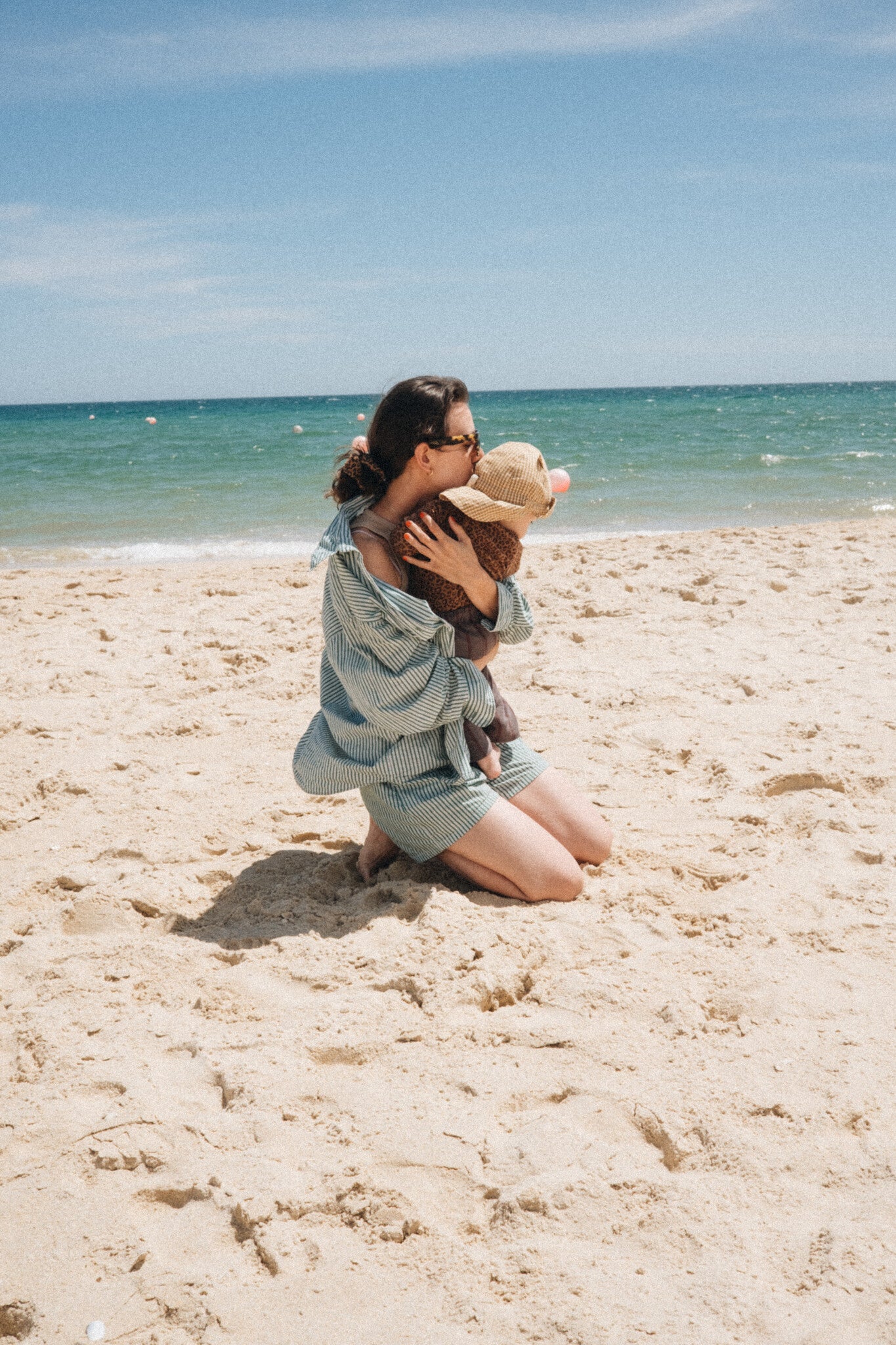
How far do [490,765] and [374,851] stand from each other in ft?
1.53

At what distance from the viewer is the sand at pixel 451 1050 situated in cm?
170

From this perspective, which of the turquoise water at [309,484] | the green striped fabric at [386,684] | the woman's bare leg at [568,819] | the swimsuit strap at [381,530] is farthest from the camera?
the turquoise water at [309,484]

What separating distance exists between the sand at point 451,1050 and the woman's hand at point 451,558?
2.90ft

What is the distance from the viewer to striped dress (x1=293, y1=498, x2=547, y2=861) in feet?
9.09

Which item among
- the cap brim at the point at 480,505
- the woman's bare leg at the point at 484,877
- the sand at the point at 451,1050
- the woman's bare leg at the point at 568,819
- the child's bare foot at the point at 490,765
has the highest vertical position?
the cap brim at the point at 480,505

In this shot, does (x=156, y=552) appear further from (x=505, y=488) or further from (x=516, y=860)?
(x=516, y=860)

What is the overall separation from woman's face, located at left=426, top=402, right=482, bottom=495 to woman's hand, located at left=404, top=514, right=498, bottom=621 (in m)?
0.15

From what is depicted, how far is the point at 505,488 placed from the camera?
2.81m

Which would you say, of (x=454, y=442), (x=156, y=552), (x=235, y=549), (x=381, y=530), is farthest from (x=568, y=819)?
(x=156, y=552)

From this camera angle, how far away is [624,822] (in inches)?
134

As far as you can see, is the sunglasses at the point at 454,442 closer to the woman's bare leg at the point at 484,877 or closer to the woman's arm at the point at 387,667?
the woman's arm at the point at 387,667

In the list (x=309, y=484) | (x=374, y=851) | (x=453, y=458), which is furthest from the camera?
(x=309, y=484)

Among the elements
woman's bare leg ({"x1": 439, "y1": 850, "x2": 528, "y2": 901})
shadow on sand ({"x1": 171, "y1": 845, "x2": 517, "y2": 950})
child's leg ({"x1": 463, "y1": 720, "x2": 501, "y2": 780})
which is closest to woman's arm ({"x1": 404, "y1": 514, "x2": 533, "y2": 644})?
child's leg ({"x1": 463, "y1": 720, "x2": 501, "y2": 780})

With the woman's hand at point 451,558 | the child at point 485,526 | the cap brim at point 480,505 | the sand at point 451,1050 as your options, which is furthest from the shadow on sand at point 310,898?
the cap brim at point 480,505
